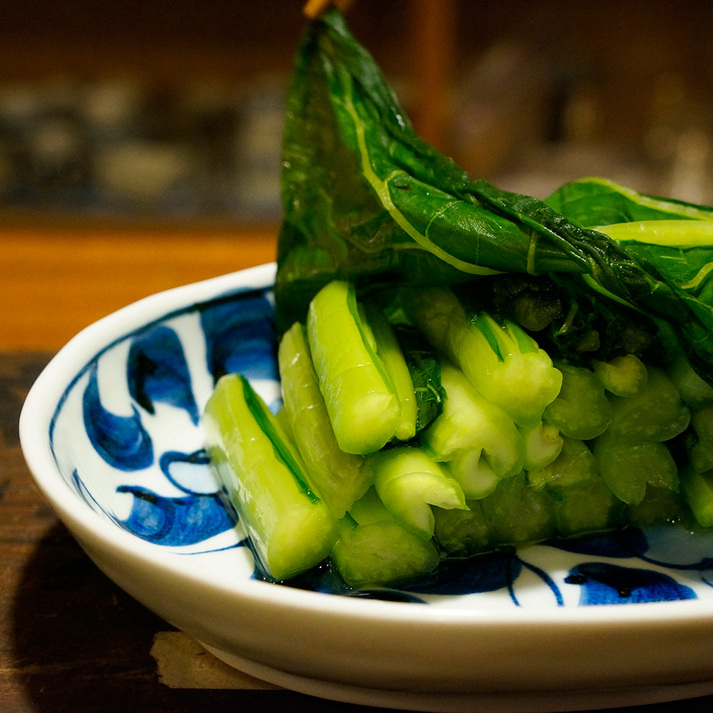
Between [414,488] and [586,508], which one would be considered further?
[586,508]

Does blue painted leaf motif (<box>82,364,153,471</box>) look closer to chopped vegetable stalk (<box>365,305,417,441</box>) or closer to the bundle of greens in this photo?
the bundle of greens

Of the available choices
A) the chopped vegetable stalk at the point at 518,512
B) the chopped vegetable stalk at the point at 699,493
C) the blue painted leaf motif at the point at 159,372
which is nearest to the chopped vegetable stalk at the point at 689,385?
the chopped vegetable stalk at the point at 699,493

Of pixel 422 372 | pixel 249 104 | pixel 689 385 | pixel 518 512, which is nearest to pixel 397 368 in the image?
pixel 422 372

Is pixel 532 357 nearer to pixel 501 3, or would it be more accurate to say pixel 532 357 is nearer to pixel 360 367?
pixel 360 367

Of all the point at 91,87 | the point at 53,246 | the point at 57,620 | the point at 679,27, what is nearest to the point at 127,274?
the point at 53,246

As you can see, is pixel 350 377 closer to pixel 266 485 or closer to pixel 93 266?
pixel 266 485
